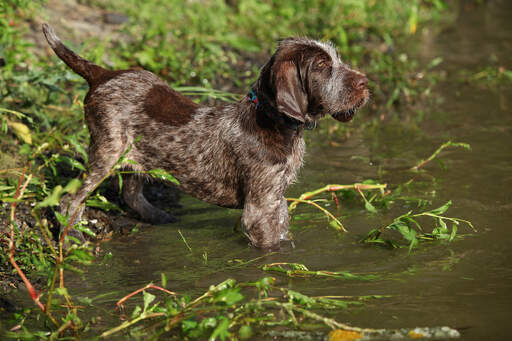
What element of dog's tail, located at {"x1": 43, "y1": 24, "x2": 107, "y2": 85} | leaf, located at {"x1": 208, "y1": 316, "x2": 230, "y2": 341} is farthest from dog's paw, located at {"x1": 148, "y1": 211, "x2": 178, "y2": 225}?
leaf, located at {"x1": 208, "y1": 316, "x2": 230, "y2": 341}

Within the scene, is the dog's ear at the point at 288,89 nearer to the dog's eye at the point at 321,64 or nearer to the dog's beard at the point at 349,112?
the dog's eye at the point at 321,64

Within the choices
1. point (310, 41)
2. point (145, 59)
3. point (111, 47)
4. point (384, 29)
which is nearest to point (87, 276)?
point (310, 41)

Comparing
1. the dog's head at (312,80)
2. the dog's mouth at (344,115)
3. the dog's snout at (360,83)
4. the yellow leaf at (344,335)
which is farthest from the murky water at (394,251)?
the dog's snout at (360,83)

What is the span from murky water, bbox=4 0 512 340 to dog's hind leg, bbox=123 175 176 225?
15cm

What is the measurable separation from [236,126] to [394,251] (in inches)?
62.6

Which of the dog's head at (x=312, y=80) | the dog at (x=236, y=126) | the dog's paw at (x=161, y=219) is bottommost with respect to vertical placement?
the dog's paw at (x=161, y=219)

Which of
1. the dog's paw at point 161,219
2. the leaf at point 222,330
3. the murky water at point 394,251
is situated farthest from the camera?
the dog's paw at point 161,219

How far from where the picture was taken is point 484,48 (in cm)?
1188

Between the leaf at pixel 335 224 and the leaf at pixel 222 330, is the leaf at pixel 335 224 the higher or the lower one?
the higher one

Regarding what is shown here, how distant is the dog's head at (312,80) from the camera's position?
5.14 m

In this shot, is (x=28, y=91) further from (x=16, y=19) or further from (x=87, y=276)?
(x=87, y=276)

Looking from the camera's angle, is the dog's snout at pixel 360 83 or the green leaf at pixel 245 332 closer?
the green leaf at pixel 245 332

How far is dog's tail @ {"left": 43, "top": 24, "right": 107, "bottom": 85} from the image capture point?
582 cm

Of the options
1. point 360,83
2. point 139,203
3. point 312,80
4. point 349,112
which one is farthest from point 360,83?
point 139,203
